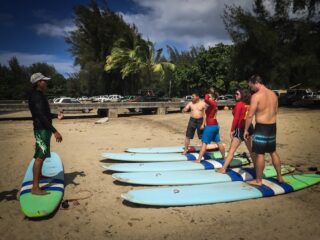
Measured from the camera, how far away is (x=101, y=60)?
38.9 metres

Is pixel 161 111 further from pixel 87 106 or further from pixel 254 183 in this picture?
pixel 254 183

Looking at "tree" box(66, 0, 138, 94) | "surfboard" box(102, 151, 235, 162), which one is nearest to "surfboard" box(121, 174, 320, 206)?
"surfboard" box(102, 151, 235, 162)

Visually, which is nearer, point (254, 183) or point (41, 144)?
point (41, 144)

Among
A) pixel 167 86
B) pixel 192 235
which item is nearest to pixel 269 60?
pixel 192 235

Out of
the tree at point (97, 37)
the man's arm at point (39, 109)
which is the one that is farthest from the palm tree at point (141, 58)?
the man's arm at point (39, 109)

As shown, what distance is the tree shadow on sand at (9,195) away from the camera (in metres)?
4.79

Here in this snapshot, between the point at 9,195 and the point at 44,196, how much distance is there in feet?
3.32

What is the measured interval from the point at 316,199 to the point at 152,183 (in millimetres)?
2961

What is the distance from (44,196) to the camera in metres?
4.46

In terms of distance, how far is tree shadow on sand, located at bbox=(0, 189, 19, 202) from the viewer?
189 inches

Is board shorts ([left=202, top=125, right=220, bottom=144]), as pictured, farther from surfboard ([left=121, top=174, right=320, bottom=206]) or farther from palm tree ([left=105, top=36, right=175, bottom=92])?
palm tree ([left=105, top=36, right=175, bottom=92])

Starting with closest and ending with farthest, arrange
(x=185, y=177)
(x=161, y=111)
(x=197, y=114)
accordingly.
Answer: (x=185, y=177) → (x=197, y=114) → (x=161, y=111)

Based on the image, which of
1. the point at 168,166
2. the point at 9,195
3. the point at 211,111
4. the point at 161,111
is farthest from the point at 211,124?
the point at 161,111

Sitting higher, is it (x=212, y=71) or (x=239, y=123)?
(x=212, y=71)
